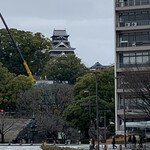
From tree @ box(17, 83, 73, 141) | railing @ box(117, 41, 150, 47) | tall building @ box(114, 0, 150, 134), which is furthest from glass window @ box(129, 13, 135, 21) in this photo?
tree @ box(17, 83, 73, 141)

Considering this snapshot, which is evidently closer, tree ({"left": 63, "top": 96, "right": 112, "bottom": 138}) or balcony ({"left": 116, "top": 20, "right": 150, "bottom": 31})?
tree ({"left": 63, "top": 96, "right": 112, "bottom": 138})

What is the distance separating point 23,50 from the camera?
10294 centimetres

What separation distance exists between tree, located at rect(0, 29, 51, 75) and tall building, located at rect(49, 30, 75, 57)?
3348cm

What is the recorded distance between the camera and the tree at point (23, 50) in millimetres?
102125

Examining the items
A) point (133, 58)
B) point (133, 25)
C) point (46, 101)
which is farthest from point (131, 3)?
point (46, 101)

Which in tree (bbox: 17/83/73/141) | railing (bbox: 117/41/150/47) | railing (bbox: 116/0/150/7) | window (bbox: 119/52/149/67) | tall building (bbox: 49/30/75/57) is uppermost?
tall building (bbox: 49/30/75/57)

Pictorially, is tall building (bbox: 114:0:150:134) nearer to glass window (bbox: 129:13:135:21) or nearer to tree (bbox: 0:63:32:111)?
glass window (bbox: 129:13:135:21)

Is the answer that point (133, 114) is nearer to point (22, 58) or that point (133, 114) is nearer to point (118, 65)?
point (118, 65)

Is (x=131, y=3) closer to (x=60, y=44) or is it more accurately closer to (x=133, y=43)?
(x=133, y=43)

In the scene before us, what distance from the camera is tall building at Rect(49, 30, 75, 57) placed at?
→ 144375 mm

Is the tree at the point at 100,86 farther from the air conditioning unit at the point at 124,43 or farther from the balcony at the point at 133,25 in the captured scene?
the balcony at the point at 133,25

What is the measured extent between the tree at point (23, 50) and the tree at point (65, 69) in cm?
384

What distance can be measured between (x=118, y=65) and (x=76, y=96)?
9093 millimetres

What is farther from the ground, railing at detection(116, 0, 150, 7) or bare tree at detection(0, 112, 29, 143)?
railing at detection(116, 0, 150, 7)
